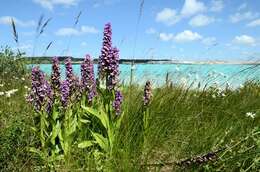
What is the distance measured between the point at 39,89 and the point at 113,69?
0.80 m

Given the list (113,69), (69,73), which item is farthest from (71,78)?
(113,69)

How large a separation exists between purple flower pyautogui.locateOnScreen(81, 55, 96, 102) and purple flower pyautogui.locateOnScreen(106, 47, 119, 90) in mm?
217

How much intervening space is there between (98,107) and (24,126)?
842 millimetres

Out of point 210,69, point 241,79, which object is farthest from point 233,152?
point 241,79

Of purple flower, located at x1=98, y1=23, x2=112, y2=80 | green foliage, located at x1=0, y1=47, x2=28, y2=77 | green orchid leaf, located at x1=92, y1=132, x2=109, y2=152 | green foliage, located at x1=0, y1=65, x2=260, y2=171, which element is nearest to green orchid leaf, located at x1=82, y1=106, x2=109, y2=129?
green foliage, located at x1=0, y1=65, x2=260, y2=171

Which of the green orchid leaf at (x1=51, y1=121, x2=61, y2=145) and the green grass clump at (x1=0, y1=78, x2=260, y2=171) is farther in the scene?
the green orchid leaf at (x1=51, y1=121, x2=61, y2=145)

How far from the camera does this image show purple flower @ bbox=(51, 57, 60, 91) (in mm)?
4773

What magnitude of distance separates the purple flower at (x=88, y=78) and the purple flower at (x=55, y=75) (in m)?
0.30

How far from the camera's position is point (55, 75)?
15.9ft

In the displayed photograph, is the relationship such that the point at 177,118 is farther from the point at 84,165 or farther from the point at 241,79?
the point at 241,79

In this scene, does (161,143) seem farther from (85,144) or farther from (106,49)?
(106,49)

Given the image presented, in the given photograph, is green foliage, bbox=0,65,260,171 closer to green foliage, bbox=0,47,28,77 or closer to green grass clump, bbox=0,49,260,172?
green grass clump, bbox=0,49,260,172

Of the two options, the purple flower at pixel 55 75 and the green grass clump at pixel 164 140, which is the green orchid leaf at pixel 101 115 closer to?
the green grass clump at pixel 164 140

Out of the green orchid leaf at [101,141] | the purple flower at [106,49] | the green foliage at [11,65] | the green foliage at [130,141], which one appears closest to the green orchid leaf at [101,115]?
the green foliage at [130,141]
